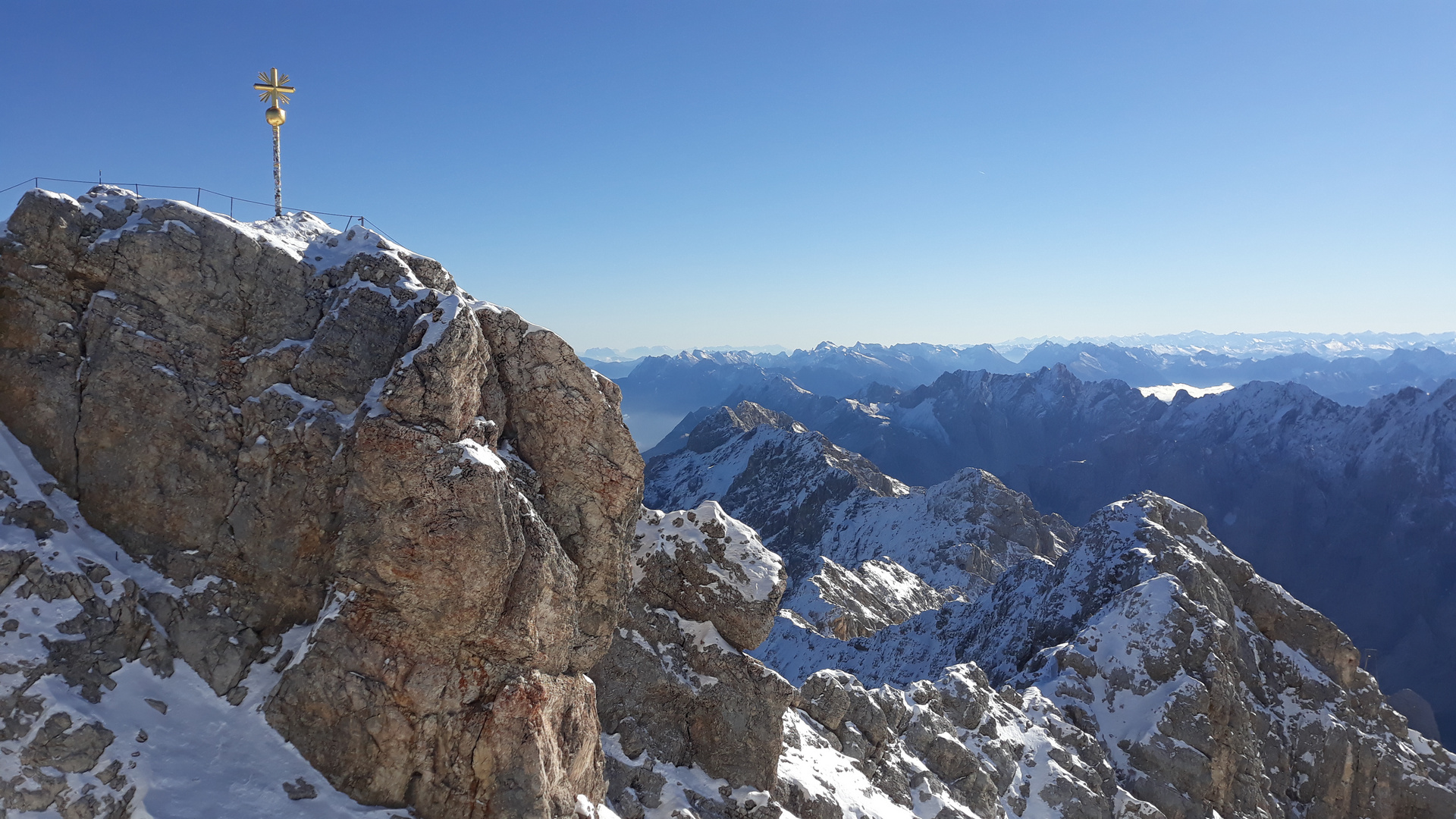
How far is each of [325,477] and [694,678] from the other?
71.5 ft

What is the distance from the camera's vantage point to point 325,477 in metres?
30.4

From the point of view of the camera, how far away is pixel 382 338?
31.5 m

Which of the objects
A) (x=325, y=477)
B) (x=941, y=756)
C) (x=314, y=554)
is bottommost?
(x=941, y=756)

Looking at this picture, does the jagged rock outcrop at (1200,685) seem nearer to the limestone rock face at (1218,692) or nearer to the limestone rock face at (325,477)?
the limestone rock face at (1218,692)

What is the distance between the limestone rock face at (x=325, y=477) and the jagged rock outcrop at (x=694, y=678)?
6162mm

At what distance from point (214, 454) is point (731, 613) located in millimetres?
26248

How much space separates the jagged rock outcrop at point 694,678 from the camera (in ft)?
128

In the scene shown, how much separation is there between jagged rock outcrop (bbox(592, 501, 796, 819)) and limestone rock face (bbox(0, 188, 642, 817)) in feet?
20.2

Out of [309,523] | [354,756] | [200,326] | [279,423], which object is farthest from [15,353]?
[354,756]

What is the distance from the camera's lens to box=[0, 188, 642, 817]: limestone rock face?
27656 millimetres

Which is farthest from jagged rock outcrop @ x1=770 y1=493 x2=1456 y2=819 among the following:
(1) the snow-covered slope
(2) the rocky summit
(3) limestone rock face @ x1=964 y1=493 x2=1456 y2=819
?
(1) the snow-covered slope

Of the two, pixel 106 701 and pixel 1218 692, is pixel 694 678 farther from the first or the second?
pixel 1218 692

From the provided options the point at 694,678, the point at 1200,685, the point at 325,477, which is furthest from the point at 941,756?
the point at 325,477

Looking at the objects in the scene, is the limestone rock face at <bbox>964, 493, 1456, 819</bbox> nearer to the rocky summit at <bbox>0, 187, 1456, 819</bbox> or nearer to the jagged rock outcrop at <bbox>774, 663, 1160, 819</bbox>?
the jagged rock outcrop at <bbox>774, 663, 1160, 819</bbox>
